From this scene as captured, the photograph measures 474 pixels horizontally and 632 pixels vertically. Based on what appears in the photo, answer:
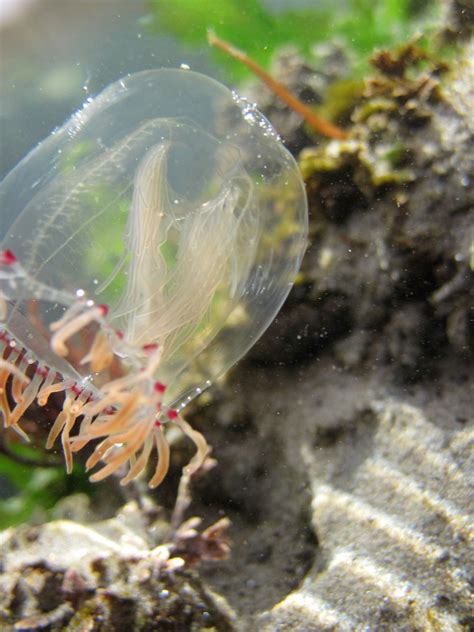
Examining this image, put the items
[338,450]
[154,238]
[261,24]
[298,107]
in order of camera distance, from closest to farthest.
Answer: [154,238]
[338,450]
[298,107]
[261,24]

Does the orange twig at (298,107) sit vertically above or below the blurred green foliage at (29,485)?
above

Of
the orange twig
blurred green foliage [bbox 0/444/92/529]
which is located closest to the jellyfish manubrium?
the orange twig

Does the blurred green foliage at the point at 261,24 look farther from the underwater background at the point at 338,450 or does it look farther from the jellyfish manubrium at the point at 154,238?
the jellyfish manubrium at the point at 154,238

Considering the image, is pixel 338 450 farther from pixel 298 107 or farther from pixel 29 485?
pixel 298 107

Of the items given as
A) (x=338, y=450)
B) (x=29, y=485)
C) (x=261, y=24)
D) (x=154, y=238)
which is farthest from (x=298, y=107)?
(x=29, y=485)

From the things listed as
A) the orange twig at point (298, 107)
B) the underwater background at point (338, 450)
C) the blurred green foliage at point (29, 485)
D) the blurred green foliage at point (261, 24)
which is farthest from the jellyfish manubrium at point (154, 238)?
the blurred green foliage at point (261, 24)

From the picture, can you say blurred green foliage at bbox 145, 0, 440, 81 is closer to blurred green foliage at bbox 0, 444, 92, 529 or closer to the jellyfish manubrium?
the jellyfish manubrium
